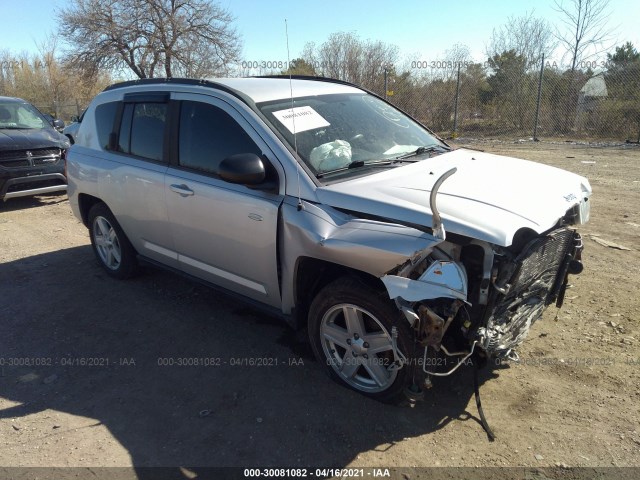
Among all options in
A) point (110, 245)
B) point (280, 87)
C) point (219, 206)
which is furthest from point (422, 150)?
point (110, 245)

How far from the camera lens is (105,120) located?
15.9ft

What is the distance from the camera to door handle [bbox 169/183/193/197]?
371cm

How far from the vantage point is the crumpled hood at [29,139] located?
8.37m

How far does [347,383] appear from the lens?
3.13m

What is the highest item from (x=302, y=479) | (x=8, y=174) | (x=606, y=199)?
(x=8, y=174)

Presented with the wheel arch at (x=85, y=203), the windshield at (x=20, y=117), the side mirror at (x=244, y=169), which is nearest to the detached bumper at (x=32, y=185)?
the windshield at (x=20, y=117)

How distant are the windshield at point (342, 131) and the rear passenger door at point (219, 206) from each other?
0.26 metres

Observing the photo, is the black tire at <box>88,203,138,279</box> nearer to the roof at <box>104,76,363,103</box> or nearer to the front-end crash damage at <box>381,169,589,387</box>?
the roof at <box>104,76,363,103</box>

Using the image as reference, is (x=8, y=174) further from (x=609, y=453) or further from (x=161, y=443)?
(x=609, y=453)

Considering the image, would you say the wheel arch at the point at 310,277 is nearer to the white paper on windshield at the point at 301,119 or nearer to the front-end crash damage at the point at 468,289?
the front-end crash damage at the point at 468,289

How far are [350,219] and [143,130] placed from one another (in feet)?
8.17

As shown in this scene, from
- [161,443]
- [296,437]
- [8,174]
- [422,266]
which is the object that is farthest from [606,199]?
[8,174]

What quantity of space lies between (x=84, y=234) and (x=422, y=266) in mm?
5968

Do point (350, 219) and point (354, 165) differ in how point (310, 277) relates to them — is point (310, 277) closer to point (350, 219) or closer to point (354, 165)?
point (350, 219)
